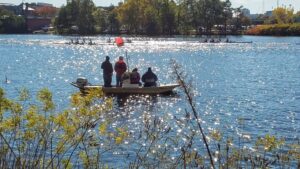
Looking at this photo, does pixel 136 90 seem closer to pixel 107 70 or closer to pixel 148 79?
A: pixel 148 79

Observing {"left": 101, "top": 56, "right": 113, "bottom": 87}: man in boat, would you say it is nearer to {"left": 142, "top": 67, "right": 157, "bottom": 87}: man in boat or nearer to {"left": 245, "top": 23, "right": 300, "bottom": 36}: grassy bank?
{"left": 142, "top": 67, "right": 157, "bottom": 87}: man in boat

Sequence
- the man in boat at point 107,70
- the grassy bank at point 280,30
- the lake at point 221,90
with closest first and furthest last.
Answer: the lake at point 221,90 → the man in boat at point 107,70 → the grassy bank at point 280,30

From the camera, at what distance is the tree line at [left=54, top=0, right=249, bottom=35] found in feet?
514

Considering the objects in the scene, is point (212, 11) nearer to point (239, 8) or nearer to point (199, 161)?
point (239, 8)

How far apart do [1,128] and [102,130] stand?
3.40 feet

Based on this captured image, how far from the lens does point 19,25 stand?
198125 mm

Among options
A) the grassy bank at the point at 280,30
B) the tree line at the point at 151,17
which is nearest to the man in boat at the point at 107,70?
the tree line at the point at 151,17

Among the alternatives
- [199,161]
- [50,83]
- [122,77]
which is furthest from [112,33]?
[199,161]

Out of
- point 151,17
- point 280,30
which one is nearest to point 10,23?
point 151,17

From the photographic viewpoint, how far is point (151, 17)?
154 m

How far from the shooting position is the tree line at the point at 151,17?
514 feet

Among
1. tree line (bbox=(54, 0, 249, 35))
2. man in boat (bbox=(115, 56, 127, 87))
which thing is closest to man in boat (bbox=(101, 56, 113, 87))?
man in boat (bbox=(115, 56, 127, 87))

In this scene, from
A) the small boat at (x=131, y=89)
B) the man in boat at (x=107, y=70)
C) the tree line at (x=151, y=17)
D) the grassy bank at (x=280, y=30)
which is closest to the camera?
the man in boat at (x=107, y=70)

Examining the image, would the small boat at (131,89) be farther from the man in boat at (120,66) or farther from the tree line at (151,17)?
the tree line at (151,17)
